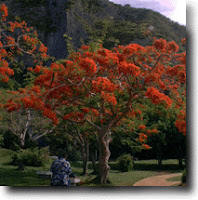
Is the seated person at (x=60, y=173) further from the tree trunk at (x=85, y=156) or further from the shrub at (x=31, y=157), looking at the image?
the shrub at (x=31, y=157)

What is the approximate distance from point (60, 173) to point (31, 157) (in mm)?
1341

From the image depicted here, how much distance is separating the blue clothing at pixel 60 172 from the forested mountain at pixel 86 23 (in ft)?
6.99

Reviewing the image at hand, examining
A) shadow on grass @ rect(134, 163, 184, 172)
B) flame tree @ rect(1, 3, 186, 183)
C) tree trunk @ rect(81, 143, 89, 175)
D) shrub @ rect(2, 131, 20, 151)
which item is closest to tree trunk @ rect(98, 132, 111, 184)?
flame tree @ rect(1, 3, 186, 183)

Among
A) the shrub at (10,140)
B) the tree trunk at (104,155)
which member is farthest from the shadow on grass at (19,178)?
the tree trunk at (104,155)

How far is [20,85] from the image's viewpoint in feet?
19.2

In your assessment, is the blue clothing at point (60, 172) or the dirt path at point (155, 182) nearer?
the blue clothing at point (60, 172)

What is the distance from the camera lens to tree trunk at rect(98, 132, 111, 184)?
548 centimetres

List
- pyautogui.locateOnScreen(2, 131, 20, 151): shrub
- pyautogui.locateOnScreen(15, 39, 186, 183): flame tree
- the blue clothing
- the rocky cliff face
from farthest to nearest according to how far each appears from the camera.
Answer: pyautogui.locateOnScreen(2, 131, 20, 151): shrub
the rocky cliff face
pyautogui.locateOnScreen(15, 39, 186, 183): flame tree
the blue clothing

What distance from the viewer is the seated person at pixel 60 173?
5.12 meters

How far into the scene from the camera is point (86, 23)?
5.80m

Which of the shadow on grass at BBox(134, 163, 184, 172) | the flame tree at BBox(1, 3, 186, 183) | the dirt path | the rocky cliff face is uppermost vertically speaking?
the rocky cliff face

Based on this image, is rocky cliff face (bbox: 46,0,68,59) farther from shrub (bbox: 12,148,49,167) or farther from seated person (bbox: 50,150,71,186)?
seated person (bbox: 50,150,71,186)

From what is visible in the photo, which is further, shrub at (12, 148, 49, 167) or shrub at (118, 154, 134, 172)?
shrub at (12, 148, 49, 167)

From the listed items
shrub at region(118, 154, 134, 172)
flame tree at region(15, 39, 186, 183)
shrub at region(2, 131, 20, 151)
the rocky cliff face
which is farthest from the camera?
shrub at region(2, 131, 20, 151)
